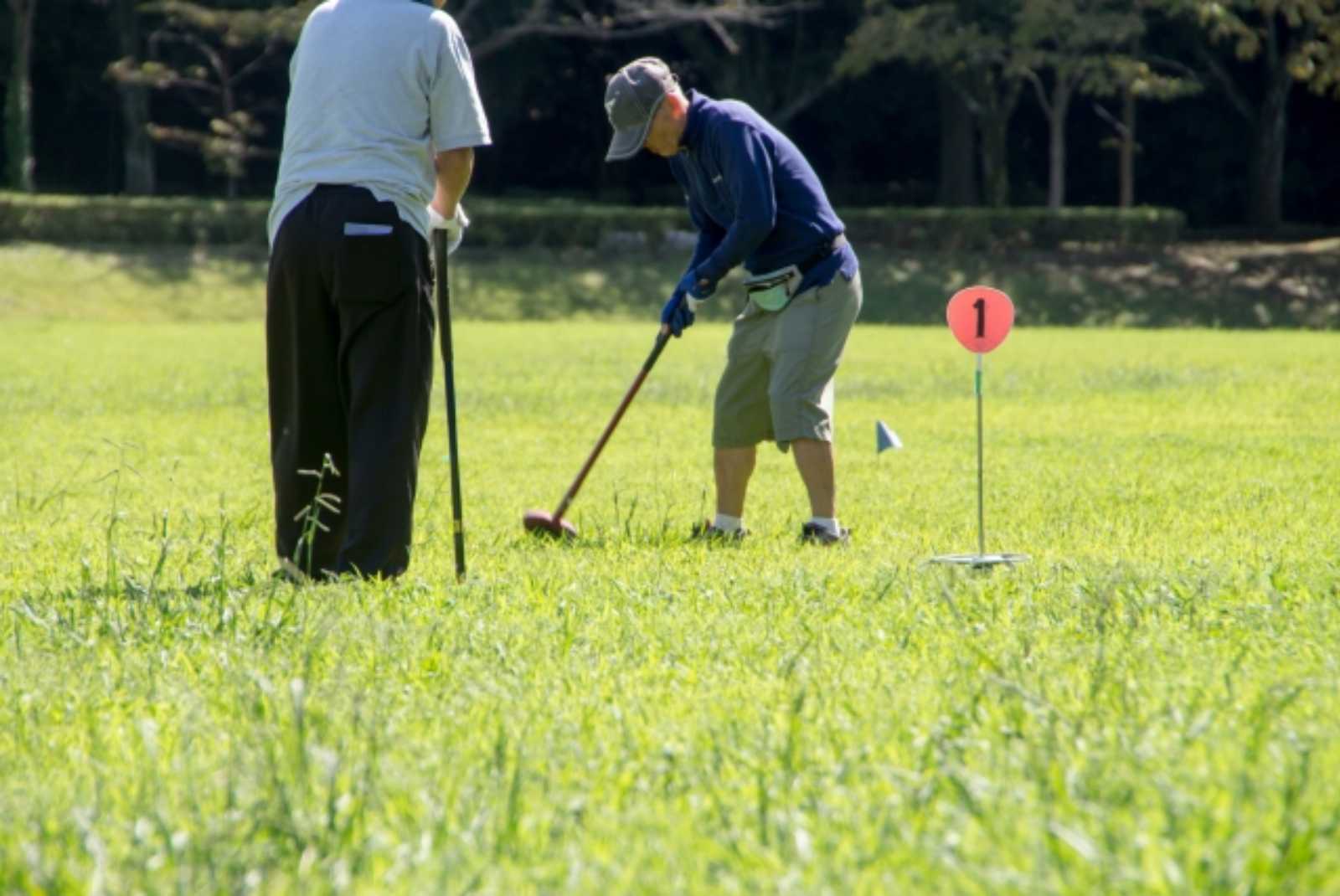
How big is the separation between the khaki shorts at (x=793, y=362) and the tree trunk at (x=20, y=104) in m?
32.2

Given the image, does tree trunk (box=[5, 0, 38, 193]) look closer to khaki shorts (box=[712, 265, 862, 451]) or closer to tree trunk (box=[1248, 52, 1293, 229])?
tree trunk (box=[1248, 52, 1293, 229])

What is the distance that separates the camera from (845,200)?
43.9 meters

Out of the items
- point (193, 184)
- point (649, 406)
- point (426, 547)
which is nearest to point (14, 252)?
point (193, 184)

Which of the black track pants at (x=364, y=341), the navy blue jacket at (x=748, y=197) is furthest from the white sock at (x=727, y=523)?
the black track pants at (x=364, y=341)

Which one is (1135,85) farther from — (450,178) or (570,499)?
(450,178)

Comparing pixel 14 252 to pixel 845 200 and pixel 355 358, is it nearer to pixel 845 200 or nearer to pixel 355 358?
pixel 845 200

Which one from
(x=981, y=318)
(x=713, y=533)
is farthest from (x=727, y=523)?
(x=981, y=318)

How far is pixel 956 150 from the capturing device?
1583 inches

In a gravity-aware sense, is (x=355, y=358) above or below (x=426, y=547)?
above

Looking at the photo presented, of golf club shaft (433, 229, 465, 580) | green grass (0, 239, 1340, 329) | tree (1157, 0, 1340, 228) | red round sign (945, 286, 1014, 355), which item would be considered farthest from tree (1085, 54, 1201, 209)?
golf club shaft (433, 229, 465, 580)

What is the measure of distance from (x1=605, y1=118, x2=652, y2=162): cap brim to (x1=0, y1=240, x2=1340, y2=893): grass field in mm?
1357

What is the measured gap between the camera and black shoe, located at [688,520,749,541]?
7195 mm

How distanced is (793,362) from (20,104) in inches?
1319

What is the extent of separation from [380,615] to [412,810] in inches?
72.1
